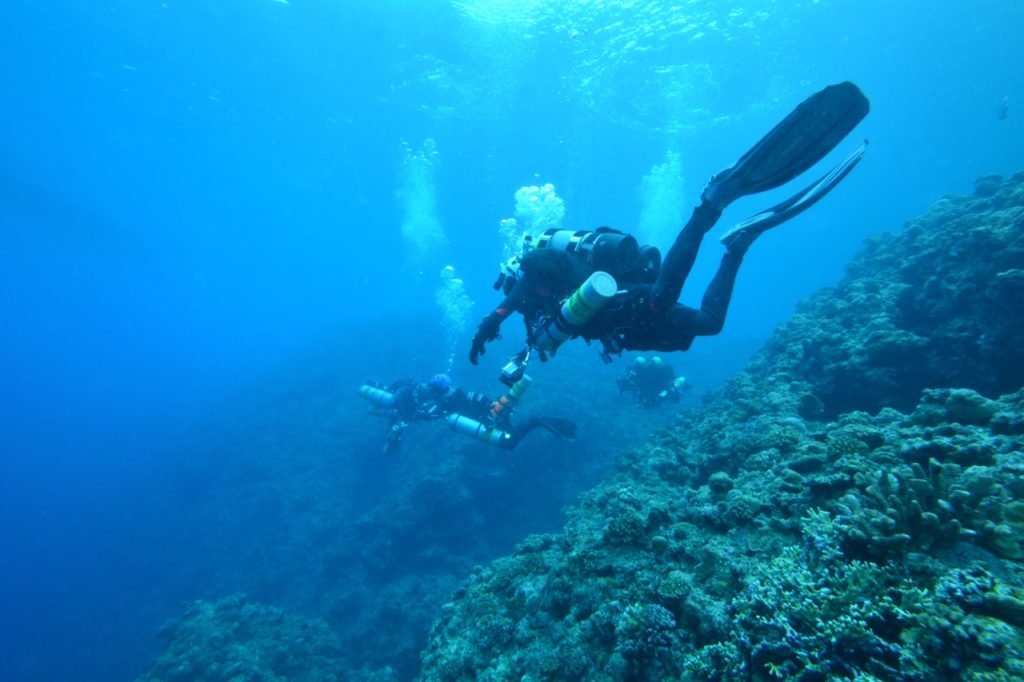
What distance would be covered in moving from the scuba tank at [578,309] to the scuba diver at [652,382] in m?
10.3

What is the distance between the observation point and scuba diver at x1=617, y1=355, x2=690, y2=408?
1473 centimetres

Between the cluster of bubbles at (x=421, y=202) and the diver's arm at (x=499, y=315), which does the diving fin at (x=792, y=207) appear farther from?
the cluster of bubbles at (x=421, y=202)

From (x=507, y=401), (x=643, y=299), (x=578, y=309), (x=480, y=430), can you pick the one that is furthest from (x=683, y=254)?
(x=480, y=430)

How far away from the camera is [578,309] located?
470cm

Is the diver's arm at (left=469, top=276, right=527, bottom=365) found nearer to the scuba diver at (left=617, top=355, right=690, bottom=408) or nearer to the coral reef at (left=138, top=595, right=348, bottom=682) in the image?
the coral reef at (left=138, top=595, right=348, bottom=682)

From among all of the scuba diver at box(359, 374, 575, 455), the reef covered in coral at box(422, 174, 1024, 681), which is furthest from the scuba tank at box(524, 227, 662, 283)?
the scuba diver at box(359, 374, 575, 455)

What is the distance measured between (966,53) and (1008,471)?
2150 inches

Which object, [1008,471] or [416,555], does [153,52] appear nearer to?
[416,555]

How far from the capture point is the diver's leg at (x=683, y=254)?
4.39 meters

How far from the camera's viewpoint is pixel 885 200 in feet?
345

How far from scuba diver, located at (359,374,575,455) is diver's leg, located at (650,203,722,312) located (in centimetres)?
755

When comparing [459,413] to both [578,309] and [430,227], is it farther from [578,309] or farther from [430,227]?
[430,227]

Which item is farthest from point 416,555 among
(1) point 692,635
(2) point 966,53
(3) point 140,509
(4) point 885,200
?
(4) point 885,200

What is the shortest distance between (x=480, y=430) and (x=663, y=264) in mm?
8325
